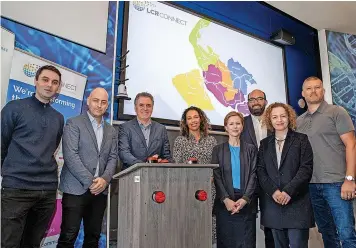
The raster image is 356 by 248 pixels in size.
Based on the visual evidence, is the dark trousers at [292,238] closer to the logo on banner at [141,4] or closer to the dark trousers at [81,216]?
the dark trousers at [81,216]

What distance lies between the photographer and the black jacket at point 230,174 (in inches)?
91.6

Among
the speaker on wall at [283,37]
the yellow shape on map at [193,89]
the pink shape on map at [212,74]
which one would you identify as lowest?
the yellow shape on map at [193,89]

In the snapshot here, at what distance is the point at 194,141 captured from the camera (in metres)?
2.75

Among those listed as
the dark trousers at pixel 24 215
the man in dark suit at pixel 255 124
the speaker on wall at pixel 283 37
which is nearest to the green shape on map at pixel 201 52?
the man in dark suit at pixel 255 124

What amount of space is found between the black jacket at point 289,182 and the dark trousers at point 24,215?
4.92 ft

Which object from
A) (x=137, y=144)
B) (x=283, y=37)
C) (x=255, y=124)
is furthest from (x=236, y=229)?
(x=283, y=37)

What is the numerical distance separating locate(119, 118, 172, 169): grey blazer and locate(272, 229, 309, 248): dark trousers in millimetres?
1100

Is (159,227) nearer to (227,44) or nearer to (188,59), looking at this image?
(188,59)

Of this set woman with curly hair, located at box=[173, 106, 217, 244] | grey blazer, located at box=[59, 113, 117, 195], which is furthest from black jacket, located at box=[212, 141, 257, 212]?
grey blazer, located at box=[59, 113, 117, 195]

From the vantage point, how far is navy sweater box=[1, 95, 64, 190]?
6.65 ft

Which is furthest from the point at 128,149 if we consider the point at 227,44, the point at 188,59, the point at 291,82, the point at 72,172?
the point at 291,82

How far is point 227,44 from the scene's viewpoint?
4.41m

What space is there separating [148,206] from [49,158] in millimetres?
902

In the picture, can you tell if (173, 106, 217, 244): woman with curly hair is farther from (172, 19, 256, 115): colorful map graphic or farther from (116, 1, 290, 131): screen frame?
(172, 19, 256, 115): colorful map graphic
